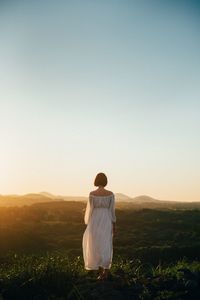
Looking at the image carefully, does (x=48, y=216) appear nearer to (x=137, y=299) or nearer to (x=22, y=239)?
(x=22, y=239)

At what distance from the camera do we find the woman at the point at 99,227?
1053 cm

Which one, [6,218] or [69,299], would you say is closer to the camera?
[69,299]

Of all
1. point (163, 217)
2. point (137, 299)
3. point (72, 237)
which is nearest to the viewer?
point (137, 299)

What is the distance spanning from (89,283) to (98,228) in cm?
145

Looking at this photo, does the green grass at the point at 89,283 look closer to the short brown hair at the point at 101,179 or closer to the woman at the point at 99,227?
the woman at the point at 99,227

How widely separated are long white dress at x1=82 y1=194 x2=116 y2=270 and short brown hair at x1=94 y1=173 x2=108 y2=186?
1.28 ft

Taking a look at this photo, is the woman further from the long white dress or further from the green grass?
the green grass

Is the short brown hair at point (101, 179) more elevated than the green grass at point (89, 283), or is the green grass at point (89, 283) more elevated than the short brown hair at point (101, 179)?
the short brown hair at point (101, 179)

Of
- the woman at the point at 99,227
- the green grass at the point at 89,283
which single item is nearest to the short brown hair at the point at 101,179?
the woman at the point at 99,227

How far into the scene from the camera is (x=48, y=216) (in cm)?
4588

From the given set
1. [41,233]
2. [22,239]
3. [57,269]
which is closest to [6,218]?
[41,233]

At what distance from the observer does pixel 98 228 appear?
1066 cm

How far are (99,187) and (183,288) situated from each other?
112 inches

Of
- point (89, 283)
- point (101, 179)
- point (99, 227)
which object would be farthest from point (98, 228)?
point (89, 283)
